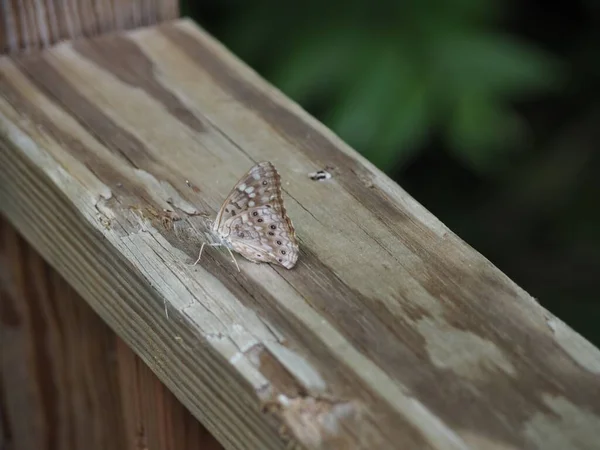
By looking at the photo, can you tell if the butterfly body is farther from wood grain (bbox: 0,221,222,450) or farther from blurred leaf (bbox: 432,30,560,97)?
blurred leaf (bbox: 432,30,560,97)

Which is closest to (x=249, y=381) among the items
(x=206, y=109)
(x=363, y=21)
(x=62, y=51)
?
(x=206, y=109)

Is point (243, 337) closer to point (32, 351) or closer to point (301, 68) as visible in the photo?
point (32, 351)

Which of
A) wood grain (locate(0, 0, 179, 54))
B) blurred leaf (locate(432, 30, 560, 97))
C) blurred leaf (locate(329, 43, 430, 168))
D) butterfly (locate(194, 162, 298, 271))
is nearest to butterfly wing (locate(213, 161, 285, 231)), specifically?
butterfly (locate(194, 162, 298, 271))

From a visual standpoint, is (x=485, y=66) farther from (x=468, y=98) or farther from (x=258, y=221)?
(x=258, y=221)

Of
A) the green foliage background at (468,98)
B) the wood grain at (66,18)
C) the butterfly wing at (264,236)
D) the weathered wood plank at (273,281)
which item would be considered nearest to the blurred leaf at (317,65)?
the green foliage background at (468,98)

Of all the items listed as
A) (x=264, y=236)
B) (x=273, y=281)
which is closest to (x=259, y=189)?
(x=264, y=236)
